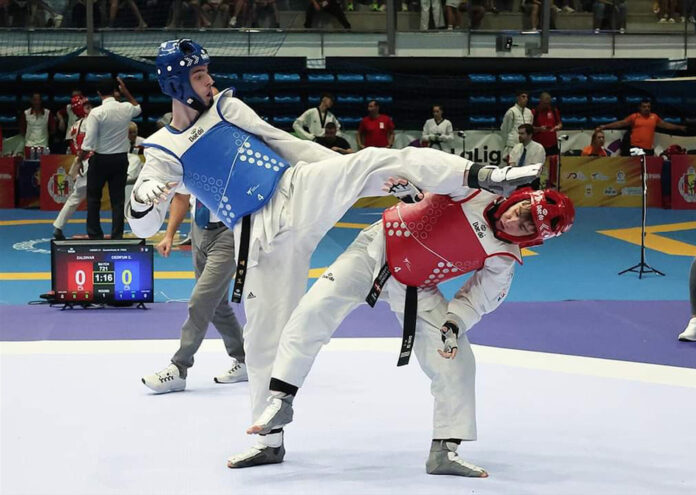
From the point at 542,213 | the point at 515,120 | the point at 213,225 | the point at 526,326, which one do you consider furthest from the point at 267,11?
the point at 542,213

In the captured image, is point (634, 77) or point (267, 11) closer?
point (267, 11)

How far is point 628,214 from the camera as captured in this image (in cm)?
1681

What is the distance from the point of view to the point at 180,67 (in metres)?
4.83

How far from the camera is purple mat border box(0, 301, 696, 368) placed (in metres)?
Result: 7.52

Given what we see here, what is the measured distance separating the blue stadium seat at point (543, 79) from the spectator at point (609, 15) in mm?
1451

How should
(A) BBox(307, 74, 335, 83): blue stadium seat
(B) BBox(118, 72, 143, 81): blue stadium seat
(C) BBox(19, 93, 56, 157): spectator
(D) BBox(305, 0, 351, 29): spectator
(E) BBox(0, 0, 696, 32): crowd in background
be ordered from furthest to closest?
(A) BBox(307, 74, 335, 83): blue stadium seat < (B) BBox(118, 72, 143, 81): blue stadium seat < (D) BBox(305, 0, 351, 29): spectator < (C) BBox(19, 93, 56, 157): spectator < (E) BBox(0, 0, 696, 32): crowd in background

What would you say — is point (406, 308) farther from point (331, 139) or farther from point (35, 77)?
point (35, 77)

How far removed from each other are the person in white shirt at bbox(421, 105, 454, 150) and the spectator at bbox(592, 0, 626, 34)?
3814 millimetres

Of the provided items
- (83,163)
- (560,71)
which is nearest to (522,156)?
(560,71)

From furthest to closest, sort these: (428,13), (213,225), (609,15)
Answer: (609,15) < (428,13) < (213,225)

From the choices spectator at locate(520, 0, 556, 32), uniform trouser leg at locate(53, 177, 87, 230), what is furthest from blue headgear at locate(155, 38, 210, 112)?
spectator at locate(520, 0, 556, 32)

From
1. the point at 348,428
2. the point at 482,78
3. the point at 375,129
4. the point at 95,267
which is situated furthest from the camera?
the point at 482,78

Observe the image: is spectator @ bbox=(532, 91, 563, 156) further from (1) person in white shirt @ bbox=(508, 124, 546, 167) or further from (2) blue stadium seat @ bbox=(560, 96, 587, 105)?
(2) blue stadium seat @ bbox=(560, 96, 587, 105)

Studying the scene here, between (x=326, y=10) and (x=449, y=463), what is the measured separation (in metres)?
15.4
